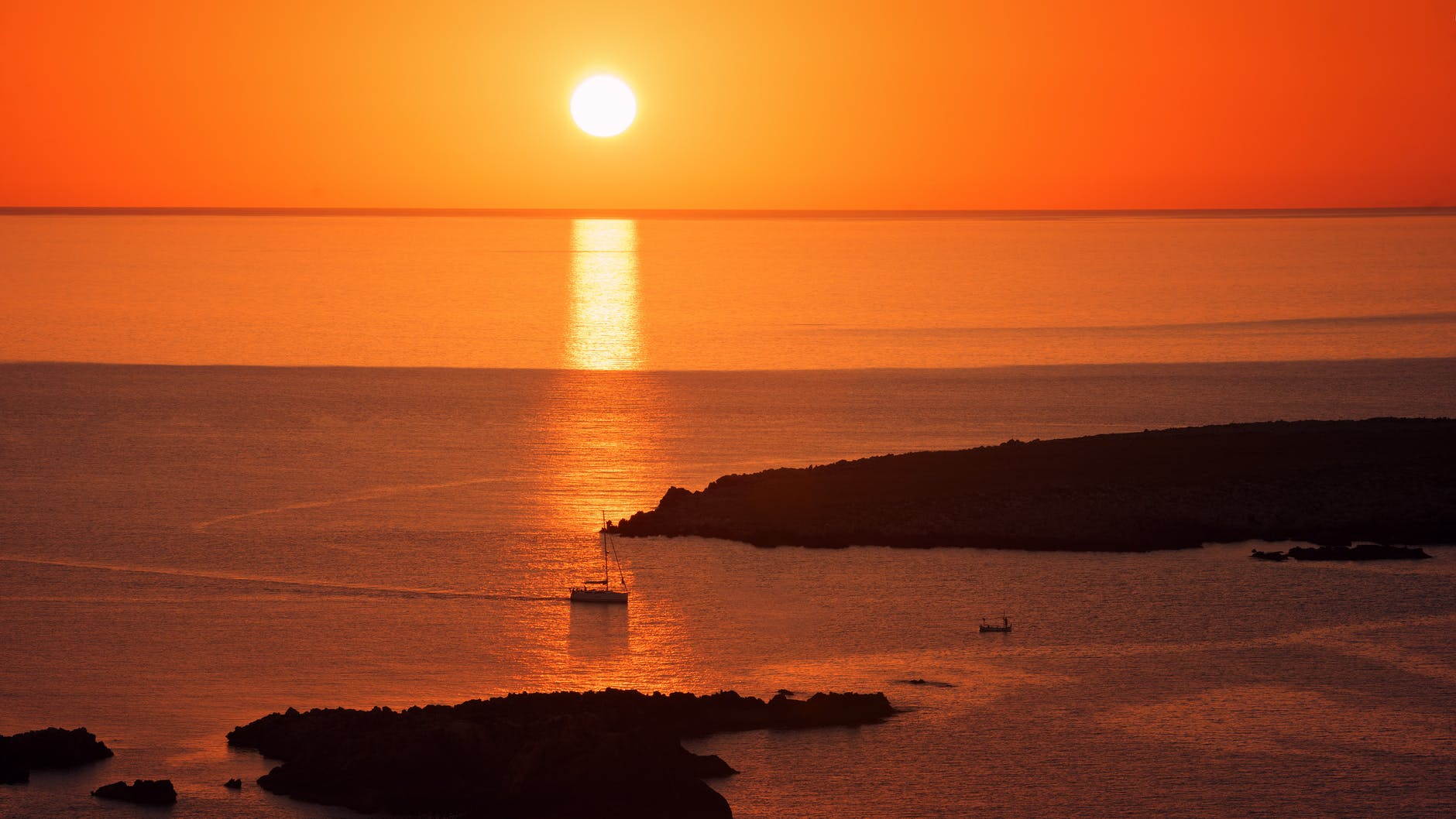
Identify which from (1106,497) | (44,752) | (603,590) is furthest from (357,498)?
(44,752)

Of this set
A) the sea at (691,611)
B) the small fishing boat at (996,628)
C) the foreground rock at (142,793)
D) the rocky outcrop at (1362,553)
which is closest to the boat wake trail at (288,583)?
the sea at (691,611)

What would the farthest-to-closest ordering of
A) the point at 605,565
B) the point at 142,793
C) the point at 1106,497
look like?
the point at 1106,497 < the point at 605,565 < the point at 142,793

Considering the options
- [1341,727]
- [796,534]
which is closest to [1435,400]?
[796,534]

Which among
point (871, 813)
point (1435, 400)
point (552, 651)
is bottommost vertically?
point (871, 813)

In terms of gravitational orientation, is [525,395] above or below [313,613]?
above

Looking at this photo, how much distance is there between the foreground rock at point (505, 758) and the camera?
38750mm

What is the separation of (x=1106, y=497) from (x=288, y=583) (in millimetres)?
33708

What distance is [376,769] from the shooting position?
40.6 metres

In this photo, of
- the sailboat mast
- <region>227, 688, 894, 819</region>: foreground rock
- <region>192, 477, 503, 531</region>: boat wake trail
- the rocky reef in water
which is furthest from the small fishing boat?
<region>192, 477, 503, 531</region>: boat wake trail

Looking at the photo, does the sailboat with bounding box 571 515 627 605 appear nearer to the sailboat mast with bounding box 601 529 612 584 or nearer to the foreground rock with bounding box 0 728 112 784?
the sailboat mast with bounding box 601 529 612 584

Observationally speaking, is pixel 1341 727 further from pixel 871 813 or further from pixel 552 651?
pixel 552 651

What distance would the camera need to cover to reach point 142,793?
4088cm

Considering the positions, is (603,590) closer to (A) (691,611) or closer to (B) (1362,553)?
(A) (691,611)

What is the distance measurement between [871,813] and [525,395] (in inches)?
3369
